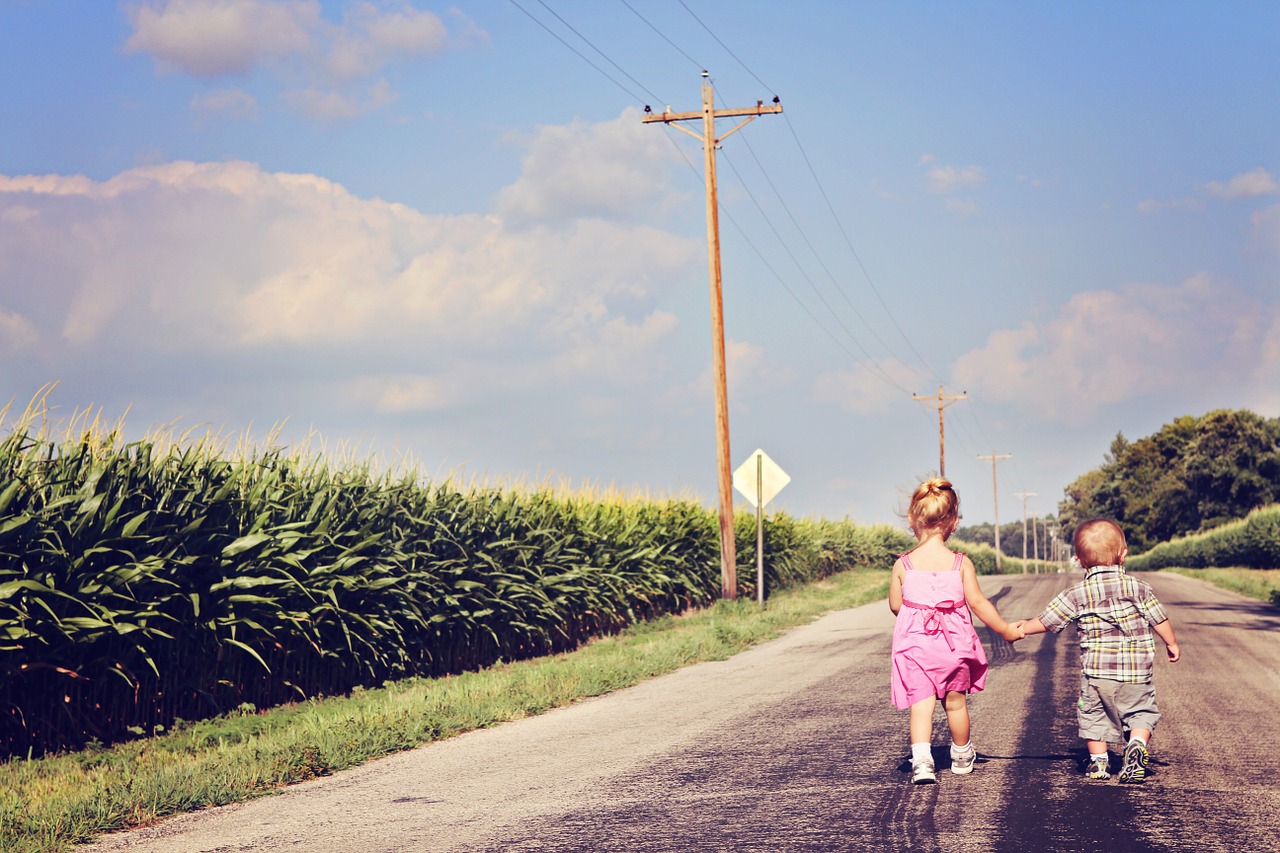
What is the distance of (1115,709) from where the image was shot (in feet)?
21.1

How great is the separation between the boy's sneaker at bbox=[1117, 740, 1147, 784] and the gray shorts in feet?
0.33

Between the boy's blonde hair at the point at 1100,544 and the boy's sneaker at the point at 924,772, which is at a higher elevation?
the boy's blonde hair at the point at 1100,544

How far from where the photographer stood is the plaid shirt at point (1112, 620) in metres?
6.34

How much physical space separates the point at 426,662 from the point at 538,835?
924cm

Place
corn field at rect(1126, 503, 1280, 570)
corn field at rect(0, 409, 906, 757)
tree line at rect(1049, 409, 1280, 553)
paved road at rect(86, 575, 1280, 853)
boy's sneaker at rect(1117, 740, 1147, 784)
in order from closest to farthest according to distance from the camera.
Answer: paved road at rect(86, 575, 1280, 853) < boy's sneaker at rect(1117, 740, 1147, 784) < corn field at rect(0, 409, 906, 757) < corn field at rect(1126, 503, 1280, 570) < tree line at rect(1049, 409, 1280, 553)

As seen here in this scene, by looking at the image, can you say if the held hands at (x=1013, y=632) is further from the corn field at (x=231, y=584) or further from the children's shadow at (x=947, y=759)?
the corn field at (x=231, y=584)

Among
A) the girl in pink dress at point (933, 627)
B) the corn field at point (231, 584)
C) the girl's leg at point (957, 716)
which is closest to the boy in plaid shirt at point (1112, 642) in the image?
the girl in pink dress at point (933, 627)

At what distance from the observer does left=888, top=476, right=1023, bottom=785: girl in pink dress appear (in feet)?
20.4

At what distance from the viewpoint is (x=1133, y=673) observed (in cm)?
631

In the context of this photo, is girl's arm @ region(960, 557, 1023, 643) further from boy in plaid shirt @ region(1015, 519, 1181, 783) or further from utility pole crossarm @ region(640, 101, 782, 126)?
utility pole crossarm @ region(640, 101, 782, 126)

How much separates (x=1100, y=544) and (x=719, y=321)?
740 inches

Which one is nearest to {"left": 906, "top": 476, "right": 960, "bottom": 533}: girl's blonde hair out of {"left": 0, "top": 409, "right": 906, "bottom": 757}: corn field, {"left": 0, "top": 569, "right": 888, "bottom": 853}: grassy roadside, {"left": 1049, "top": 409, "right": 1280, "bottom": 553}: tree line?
{"left": 0, "top": 569, "right": 888, "bottom": 853}: grassy roadside

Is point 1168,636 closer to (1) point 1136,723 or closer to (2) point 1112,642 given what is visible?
(2) point 1112,642

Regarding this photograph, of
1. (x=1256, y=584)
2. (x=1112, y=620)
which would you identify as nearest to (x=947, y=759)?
(x=1112, y=620)
